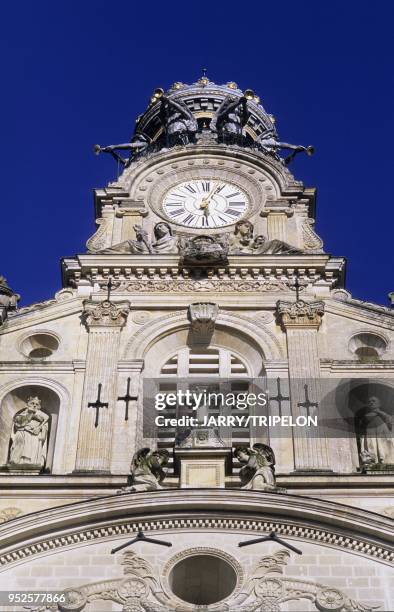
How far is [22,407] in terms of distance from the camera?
80.5ft

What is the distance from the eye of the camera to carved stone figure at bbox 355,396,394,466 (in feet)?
75.6

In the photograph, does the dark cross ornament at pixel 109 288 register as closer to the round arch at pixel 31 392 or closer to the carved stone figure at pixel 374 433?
the round arch at pixel 31 392

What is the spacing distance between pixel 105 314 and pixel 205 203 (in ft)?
19.5

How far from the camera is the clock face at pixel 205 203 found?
2998 centimetres

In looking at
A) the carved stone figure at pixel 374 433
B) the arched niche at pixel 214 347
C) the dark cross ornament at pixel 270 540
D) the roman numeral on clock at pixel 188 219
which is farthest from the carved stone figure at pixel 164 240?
the dark cross ornament at pixel 270 540

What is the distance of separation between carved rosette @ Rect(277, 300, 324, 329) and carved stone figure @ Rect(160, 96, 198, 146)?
370 inches

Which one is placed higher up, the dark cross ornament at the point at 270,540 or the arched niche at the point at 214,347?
the arched niche at the point at 214,347

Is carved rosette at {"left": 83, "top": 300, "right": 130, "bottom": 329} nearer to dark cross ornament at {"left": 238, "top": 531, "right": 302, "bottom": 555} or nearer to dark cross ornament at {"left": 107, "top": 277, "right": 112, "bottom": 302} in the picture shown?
dark cross ornament at {"left": 107, "top": 277, "right": 112, "bottom": 302}

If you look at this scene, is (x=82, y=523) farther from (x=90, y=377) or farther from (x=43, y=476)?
(x=90, y=377)

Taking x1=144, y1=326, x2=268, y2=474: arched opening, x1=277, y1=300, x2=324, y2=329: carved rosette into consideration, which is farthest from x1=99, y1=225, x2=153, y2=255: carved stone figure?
x1=277, y1=300, x2=324, y2=329: carved rosette

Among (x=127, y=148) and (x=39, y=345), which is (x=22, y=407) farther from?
(x=127, y=148)

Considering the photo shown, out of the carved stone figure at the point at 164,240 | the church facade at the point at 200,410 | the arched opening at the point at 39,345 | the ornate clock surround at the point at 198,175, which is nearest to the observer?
the church facade at the point at 200,410

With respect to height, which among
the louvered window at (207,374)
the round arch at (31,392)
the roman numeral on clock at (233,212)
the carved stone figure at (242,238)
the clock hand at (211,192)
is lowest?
the round arch at (31,392)

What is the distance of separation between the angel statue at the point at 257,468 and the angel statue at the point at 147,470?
1380 mm
